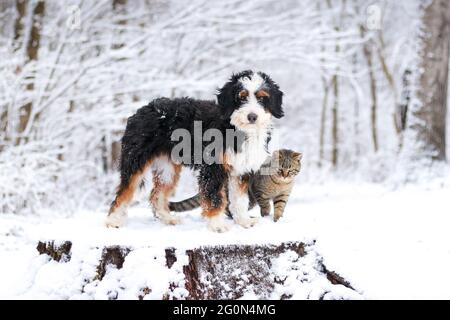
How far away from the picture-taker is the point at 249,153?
448 centimetres

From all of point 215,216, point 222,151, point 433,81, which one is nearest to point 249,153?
point 222,151

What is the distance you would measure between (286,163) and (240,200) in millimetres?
584

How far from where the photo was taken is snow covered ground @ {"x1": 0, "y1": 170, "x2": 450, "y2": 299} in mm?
4105

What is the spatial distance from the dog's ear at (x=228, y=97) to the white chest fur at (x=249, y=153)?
27 cm

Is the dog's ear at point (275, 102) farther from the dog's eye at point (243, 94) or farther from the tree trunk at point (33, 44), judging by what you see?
the tree trunk at point (33, 44)

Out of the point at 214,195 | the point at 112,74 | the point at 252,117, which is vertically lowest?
the point at 214,195

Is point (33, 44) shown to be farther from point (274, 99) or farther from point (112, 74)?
point (274, 99)

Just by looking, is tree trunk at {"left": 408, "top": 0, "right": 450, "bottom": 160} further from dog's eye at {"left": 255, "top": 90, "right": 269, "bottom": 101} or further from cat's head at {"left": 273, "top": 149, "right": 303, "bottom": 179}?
dog's eye at {"left": 255, "top": 90, "right": 269, "bottom": 101}

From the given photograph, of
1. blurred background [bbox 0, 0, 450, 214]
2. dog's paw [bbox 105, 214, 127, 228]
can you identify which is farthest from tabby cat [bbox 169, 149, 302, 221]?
blurred background [bbox 0, 0, 450, 214]

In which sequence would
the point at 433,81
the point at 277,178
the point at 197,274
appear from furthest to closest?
the point at 433,81, the point at 277,178, the point at 197,274

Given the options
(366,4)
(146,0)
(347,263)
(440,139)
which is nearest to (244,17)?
(146,0)

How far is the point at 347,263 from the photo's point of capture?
446cm

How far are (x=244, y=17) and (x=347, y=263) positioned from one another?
6.17m

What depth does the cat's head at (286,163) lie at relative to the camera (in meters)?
4.91
